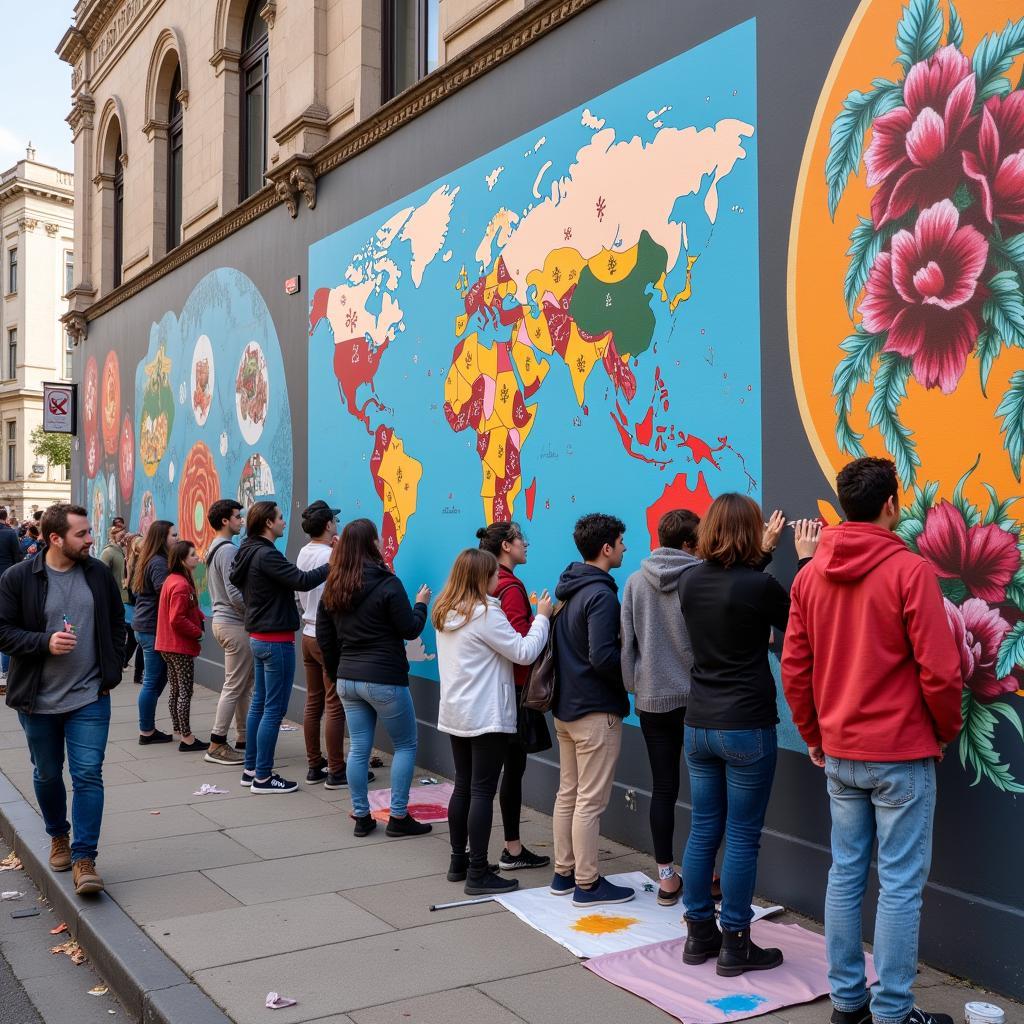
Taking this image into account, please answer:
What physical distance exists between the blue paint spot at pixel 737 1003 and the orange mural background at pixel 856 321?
2.17 meters

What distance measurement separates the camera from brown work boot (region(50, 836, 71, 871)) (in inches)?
229

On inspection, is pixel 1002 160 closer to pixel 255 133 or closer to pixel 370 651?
pixel 370 651

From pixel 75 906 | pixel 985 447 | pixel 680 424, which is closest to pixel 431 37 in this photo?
pixel 680 424

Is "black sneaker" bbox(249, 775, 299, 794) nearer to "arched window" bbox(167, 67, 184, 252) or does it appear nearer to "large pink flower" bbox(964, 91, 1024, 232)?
"large pink flower" bbox(964, 91, 1024, 232)

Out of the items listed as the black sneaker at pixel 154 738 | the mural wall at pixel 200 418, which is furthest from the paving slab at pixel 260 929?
the mural wall at pixel 200 418

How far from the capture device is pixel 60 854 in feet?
19.2

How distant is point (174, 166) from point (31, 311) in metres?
37.6

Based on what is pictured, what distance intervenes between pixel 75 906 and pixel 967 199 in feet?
17.2

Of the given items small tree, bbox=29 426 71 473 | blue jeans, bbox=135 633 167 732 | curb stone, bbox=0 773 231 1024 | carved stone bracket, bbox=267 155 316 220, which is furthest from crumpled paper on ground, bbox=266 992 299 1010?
small tree, bbox=29 426 71 473

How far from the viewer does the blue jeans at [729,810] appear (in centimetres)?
431

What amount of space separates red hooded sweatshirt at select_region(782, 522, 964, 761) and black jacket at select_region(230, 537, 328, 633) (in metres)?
4.37

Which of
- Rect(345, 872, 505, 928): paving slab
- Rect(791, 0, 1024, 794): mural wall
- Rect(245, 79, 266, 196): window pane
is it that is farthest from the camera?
Rect(245, 79, 266, 196): window pane

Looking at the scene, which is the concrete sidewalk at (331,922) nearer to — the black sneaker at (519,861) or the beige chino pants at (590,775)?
the black sneaker at (519,861)

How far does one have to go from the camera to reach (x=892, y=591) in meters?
3.61
